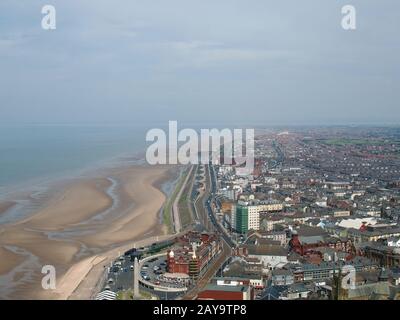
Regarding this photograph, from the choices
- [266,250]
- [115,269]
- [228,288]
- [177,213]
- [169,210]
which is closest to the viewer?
[228,288]

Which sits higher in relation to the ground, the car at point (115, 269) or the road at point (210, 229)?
the car at point (115, 269)

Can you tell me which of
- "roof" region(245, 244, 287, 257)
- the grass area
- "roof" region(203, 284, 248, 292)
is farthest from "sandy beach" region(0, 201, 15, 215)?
"roof" region(203, 284, 248, 292)

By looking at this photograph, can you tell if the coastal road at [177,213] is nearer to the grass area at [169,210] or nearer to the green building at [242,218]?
the grass area at [169,210]

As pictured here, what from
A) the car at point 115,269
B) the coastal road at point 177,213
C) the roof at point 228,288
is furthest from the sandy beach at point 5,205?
the roof at point 228,288

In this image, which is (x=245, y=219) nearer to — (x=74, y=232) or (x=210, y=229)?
(x=210, y=229)

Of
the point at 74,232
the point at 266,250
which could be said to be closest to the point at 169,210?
the point at 74,232
